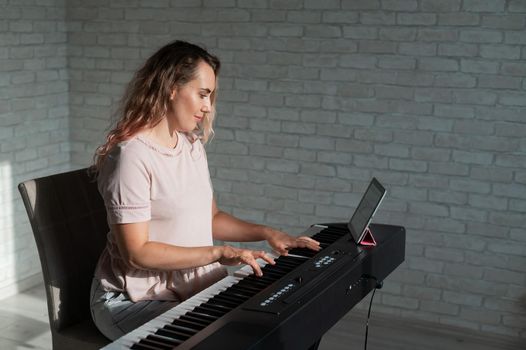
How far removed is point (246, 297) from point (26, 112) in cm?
259

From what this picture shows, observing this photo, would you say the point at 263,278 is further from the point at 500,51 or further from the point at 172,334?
the point at 500,51

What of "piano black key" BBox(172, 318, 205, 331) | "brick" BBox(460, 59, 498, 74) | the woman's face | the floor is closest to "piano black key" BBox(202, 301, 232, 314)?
"piano black key" BBox(172, 318, 205, 331)

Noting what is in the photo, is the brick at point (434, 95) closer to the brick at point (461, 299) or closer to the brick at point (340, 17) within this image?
the brick at point (340, 17)

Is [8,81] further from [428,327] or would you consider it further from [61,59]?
[428,327]

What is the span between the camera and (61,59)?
4.41 metres

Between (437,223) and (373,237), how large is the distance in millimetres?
1364

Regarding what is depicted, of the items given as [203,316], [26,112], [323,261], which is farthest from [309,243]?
[26,112]

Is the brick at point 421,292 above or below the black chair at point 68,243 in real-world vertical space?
below

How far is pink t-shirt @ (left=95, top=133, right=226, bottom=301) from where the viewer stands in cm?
213

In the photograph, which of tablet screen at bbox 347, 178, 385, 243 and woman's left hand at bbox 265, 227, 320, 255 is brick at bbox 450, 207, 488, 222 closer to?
tablet screen at bbox 347, 178, 385, 243

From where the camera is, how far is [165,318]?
1875 millimetres

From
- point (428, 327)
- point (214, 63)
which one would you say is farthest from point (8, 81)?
point (428, 327)

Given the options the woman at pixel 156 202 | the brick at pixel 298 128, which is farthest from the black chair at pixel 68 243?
the brick at pixel 298 128

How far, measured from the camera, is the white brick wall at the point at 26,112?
4031 mm
